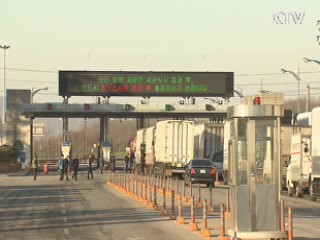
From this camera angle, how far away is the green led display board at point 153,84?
7850 centimetres

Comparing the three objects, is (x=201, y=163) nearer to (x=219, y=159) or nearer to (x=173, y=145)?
(x=219, y=159)

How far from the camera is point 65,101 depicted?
80.4 m

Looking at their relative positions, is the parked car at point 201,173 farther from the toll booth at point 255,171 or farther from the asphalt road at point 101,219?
the toll booth at point 255,171

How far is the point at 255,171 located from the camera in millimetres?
18203

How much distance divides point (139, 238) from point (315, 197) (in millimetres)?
17562

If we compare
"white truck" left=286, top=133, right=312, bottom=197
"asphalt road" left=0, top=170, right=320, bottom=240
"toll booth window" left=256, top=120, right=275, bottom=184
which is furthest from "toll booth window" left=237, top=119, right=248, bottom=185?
"white truck" left=286, top=133, right=312, bottom=197

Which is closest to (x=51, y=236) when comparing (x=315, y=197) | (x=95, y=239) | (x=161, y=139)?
(x=95, y=239)

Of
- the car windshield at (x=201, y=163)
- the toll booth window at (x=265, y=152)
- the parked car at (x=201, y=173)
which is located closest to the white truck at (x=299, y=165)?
the parked car at (x=201, y=173)

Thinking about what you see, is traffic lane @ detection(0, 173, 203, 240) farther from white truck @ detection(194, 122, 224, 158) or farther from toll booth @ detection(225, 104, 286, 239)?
white truck @ detection(194, 122, 224, 158)

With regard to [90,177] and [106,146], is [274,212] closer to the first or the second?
[90,177]

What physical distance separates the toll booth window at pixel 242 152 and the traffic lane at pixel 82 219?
8.07ft

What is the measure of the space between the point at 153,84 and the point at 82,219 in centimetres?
5384

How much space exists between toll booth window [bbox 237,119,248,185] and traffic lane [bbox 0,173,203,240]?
2460 mm

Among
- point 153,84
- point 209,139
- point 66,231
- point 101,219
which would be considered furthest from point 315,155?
point 153,84
